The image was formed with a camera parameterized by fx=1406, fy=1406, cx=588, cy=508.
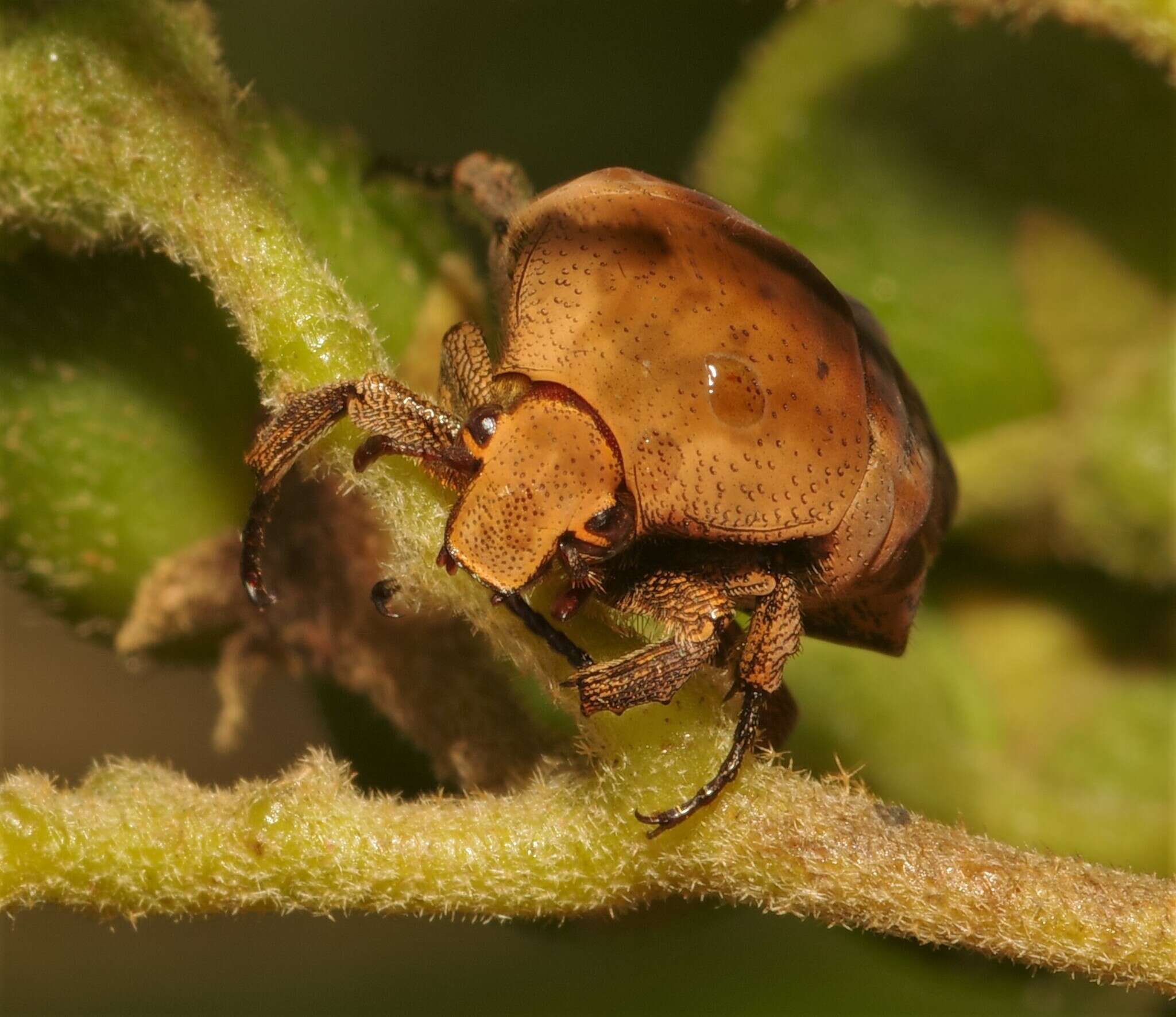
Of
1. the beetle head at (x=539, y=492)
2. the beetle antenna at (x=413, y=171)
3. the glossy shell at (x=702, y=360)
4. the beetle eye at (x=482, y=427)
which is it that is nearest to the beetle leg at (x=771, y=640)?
the glossy shell at (x=702, y=360)

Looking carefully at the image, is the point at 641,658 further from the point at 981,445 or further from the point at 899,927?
the point at 981,445

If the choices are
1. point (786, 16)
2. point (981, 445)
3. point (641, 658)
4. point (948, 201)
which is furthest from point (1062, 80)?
point (641, 658)

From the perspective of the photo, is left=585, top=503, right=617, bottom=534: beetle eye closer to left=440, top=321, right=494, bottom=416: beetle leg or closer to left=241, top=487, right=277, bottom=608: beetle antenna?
left=440, top=321, right=494, bottom=416: beetle leg

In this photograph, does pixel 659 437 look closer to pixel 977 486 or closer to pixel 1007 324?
pixel 977 486

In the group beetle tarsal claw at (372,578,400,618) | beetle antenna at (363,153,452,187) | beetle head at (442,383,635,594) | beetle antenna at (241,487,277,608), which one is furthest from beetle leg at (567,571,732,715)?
beetle antenna at (363,153,452,187)

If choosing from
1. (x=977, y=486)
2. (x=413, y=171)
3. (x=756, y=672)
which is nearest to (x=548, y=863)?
(x=756, y=672)
